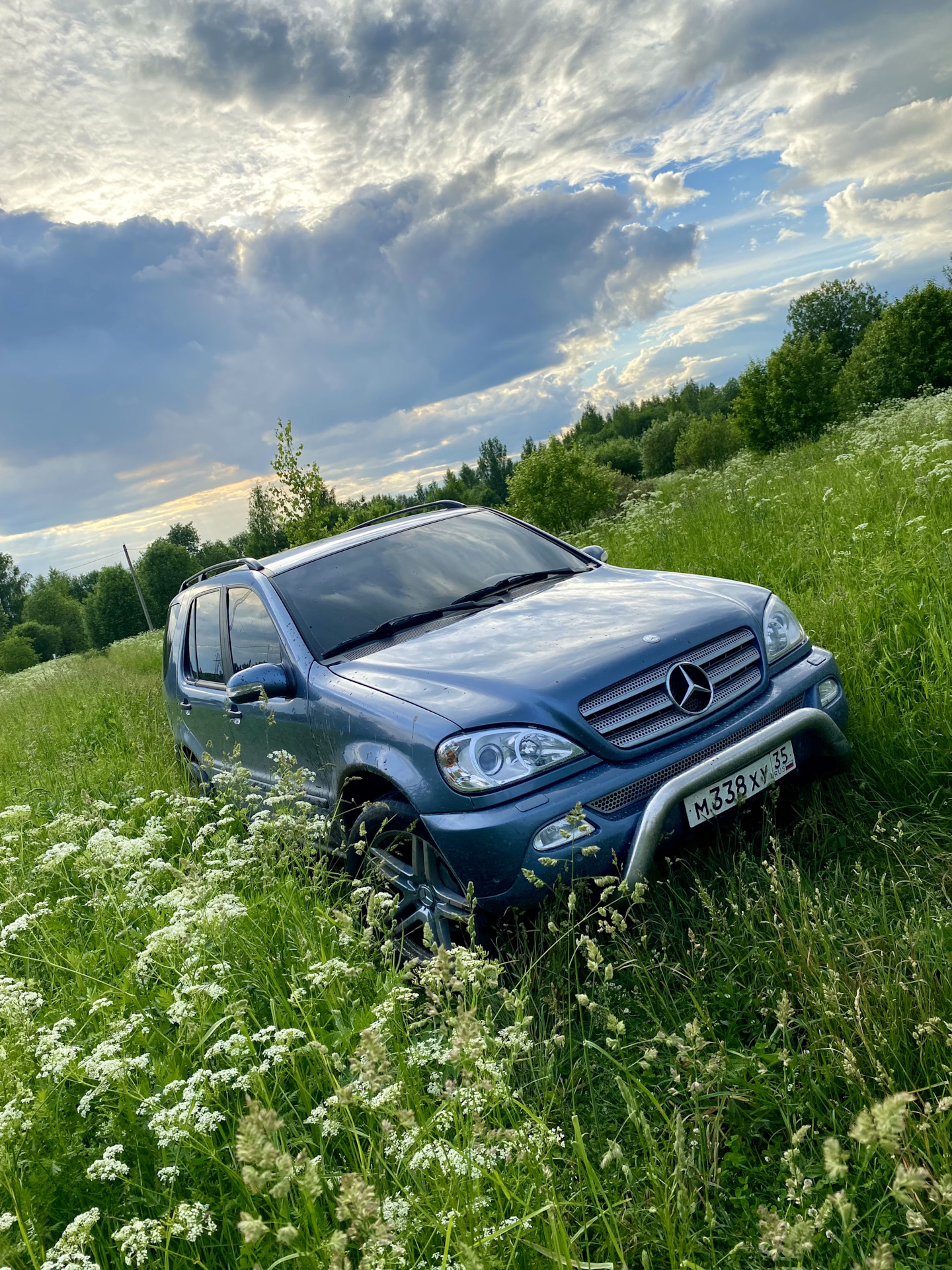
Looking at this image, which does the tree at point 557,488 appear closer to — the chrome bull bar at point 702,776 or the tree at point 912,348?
the tree at point 912,348

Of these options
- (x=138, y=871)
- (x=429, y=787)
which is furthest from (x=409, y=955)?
(x=138, y=871)

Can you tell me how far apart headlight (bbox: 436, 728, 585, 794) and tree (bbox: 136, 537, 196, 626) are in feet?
274

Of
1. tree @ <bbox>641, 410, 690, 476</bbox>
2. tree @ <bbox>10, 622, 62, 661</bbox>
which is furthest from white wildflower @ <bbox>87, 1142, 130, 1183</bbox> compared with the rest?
tree @ <bbox>10, 622, 62, 661</bbox>

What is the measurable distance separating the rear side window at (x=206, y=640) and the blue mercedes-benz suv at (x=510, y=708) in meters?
0.75

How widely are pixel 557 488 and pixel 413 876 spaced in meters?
31.8

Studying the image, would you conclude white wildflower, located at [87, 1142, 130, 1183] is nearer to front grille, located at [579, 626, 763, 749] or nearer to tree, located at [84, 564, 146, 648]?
front grille, located at [579, 626, 763, 749]

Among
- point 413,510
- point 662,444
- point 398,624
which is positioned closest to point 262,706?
point 398,624

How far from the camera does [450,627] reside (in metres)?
3.84

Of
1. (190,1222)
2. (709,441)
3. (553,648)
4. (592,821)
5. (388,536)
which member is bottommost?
(190,1222)

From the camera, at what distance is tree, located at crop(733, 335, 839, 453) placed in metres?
43.7

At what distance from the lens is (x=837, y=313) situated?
268 feet

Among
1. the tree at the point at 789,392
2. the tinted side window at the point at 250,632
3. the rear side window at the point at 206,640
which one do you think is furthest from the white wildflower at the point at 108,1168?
the tree at the point at 789,392

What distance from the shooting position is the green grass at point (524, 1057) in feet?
5.52

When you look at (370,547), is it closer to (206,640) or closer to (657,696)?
(206,640)
